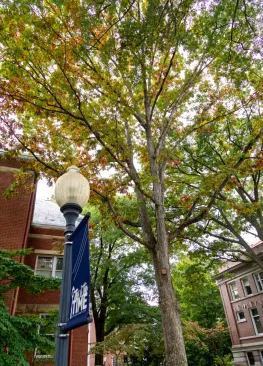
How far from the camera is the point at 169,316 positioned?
20.1 feet

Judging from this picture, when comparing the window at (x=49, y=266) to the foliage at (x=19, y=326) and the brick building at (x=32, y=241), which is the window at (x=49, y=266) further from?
the foliage at (x=19, y=326)

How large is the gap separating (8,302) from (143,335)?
688cm

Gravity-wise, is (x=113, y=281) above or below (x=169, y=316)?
above

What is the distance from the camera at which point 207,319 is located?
29.4 m

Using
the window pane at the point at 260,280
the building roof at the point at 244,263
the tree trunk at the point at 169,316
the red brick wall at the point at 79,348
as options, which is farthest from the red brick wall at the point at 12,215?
the window pane at the point at 260,280

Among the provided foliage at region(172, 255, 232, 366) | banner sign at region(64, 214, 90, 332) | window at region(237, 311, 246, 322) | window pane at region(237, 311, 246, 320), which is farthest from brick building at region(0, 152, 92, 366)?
window pane at region(237, 311, 246, 320)

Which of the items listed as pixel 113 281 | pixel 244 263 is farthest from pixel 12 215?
pixel 244 263

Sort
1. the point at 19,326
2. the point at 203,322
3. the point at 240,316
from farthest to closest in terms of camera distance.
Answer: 1. the point at 203,322
2. the point at 240,316
3. the point at 19,326

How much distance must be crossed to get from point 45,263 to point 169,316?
10.7m

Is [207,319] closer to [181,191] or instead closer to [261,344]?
[261,344]

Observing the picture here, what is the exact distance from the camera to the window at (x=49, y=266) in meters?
15.0

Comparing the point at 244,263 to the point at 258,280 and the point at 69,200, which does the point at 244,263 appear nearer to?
the point at 258,280

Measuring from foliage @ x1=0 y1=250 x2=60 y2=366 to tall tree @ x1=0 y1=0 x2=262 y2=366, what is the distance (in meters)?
2.71

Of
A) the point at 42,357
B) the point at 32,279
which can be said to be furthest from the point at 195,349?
the point at 32,279
